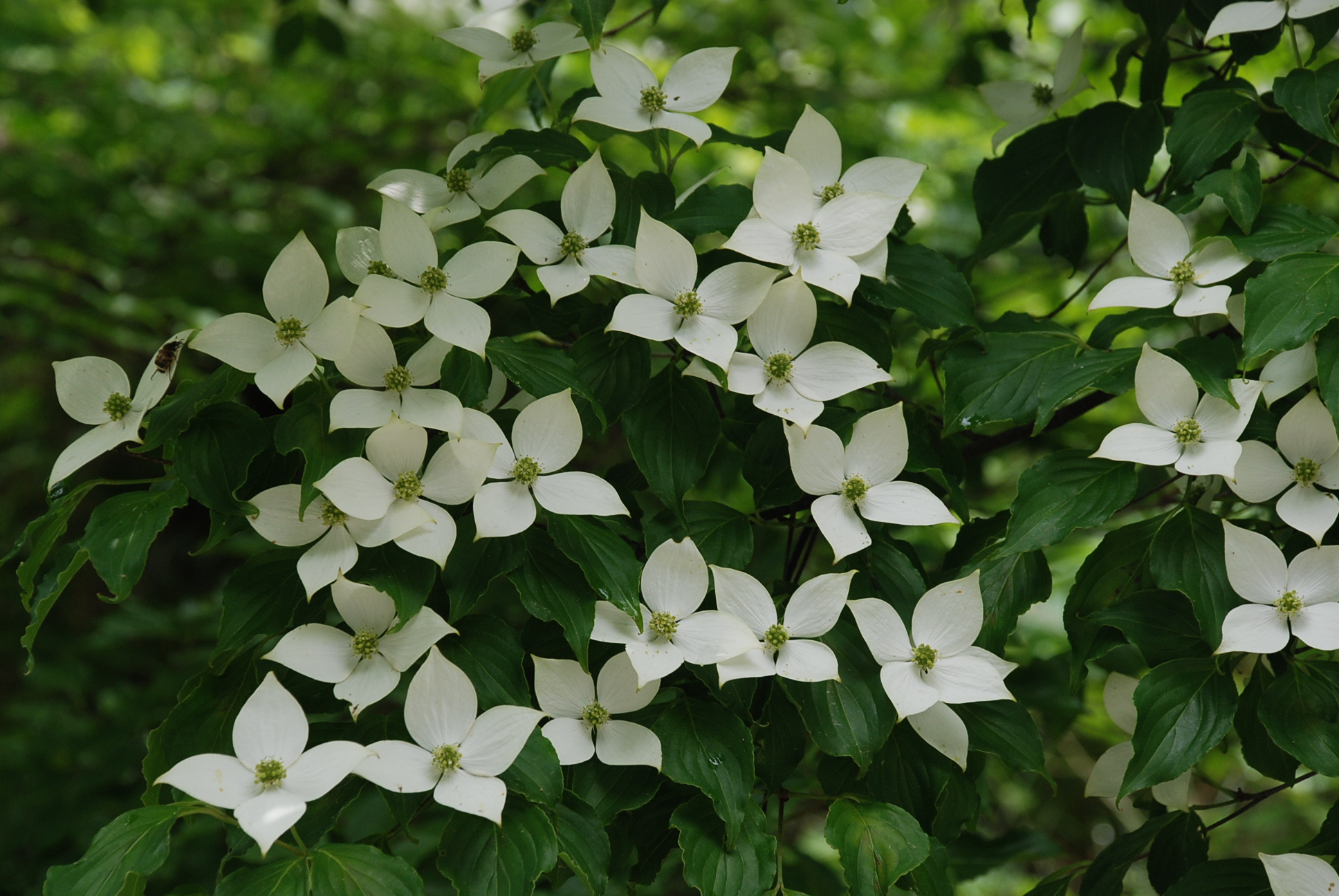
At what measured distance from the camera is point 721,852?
802 mm

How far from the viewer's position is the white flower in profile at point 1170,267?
2.84ft

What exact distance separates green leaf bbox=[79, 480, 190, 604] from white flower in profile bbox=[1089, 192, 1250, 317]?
2.64ft

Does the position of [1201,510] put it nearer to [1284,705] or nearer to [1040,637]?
[1284,705]

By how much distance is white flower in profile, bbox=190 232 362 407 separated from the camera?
77 cm

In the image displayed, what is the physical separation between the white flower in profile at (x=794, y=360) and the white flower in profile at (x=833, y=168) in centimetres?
11

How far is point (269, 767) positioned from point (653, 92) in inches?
26.5

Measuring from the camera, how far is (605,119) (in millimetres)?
890

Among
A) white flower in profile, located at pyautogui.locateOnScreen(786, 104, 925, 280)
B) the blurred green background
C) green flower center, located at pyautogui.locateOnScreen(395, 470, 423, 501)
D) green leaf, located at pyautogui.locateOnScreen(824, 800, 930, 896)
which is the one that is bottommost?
the blurred green background

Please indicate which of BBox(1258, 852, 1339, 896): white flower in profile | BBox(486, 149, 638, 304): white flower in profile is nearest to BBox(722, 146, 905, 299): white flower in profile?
BBox(486, 149, 638, 304): white flower in profile

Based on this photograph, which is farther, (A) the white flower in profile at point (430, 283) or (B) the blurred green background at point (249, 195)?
(B) the blurred green background at point (249, 195)

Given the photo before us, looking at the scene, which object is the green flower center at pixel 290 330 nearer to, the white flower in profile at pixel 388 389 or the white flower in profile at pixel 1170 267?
the white flower in profile at pixel 388 389

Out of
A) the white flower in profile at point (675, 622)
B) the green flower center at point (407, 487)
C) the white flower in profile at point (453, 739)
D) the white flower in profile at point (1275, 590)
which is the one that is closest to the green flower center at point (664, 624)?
the white flower in profile at point (675, 622)

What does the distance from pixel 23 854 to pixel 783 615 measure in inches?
76.1

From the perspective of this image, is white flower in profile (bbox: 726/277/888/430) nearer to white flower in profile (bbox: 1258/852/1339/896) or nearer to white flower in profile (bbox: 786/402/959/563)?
white flower in profile (bbox: 786/402/959/563)
